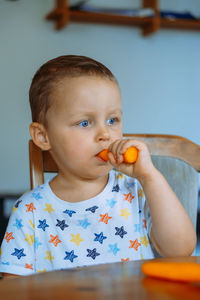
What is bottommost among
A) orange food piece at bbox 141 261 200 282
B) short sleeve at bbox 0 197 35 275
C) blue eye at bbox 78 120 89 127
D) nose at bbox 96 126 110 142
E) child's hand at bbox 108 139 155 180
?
short sleeve at bbox 0 197 35 275

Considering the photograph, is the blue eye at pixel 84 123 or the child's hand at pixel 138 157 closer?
the child's hand at pixel 138 157

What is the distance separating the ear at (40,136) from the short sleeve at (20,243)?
0.15 meters

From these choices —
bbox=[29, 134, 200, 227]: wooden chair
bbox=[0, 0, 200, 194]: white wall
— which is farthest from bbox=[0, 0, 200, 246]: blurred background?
bbox=[29, 134, 200, 227]: wooden chair

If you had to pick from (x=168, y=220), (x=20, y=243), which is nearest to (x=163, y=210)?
(x=168, y=220)

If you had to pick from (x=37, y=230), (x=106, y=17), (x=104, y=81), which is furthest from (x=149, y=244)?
(x=106, y=17)

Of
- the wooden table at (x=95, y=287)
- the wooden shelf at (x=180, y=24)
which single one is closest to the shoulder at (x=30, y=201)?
the wooden table at (x=95, y=287)

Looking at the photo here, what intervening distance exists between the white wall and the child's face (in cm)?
221

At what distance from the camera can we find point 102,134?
38.0 inches

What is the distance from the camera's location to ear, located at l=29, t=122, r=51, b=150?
111cm

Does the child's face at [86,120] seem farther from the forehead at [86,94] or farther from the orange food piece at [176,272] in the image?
the orange food piece at [176,272]

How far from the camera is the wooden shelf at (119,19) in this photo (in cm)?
303

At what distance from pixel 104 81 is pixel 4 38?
7.56 feet

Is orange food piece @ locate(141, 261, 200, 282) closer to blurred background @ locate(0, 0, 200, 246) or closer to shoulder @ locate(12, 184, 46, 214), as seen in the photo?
shoulder @ locate(12, 184, 46, 214)

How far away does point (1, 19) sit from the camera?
10.3 ft
